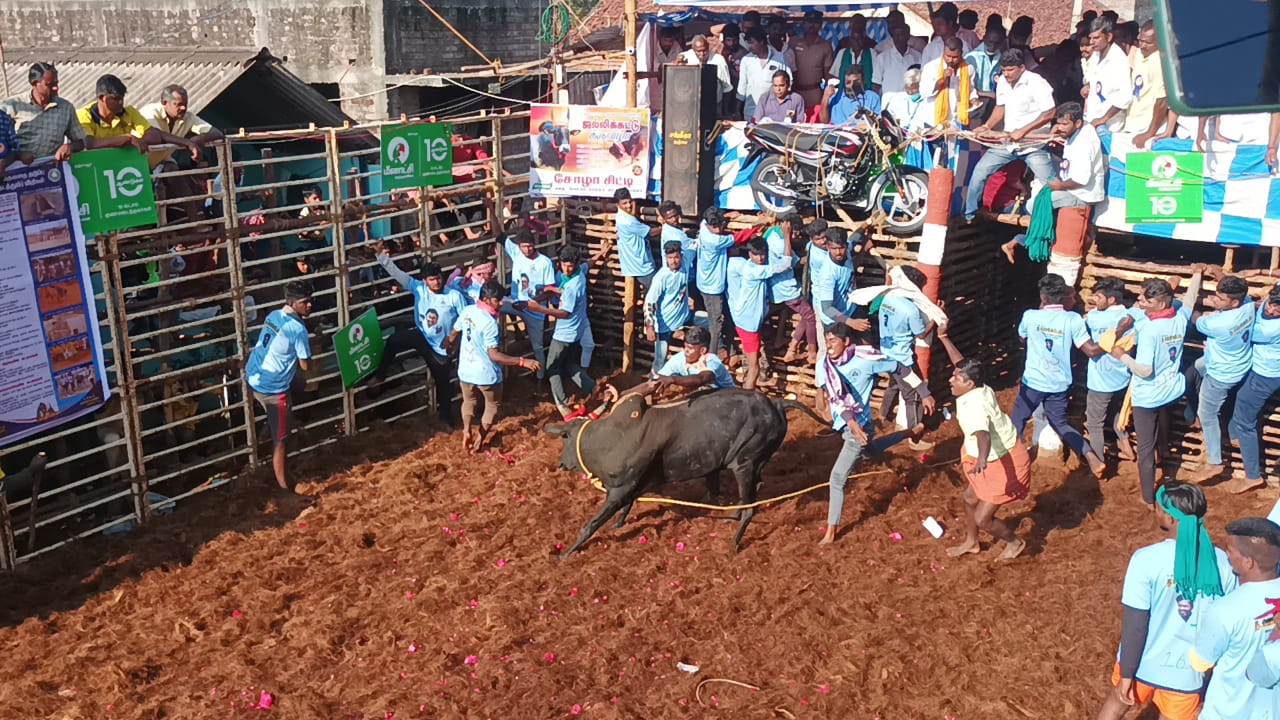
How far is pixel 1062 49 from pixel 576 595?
950 centimetres

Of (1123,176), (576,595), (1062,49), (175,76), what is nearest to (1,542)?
(576,595)

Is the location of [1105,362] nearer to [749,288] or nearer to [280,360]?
[749,288]

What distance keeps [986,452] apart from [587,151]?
6.83 metres

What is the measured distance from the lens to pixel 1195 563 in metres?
6.14

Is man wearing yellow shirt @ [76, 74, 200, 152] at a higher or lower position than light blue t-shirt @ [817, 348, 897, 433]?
higher

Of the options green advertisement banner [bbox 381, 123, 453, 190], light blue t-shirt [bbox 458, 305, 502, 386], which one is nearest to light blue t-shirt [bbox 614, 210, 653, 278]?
green advertisement banner [bbox 381, 123, 453, 190]

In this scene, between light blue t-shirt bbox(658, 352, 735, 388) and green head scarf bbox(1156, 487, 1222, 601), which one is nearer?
green head scarf bbox(1156, 487, 1222, 601)

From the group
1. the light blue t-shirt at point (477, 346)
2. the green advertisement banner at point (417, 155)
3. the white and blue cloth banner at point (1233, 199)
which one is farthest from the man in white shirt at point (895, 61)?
Answer: the light blue t-shirt at point (477, 346)

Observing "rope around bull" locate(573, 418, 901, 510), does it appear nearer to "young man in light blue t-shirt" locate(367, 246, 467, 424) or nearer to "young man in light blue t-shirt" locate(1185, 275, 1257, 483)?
"young man in light blue t-shirt" locate(367, 246, 467, 424)

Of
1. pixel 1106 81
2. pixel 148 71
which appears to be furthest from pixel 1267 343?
pixel 148 71

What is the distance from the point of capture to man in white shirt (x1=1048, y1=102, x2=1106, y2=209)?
1214 centimetres

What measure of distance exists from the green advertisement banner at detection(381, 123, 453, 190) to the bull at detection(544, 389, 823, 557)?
3862 millimetres

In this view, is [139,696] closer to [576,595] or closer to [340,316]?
[576,595]

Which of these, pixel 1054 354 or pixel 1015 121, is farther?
pixel 1015 121
